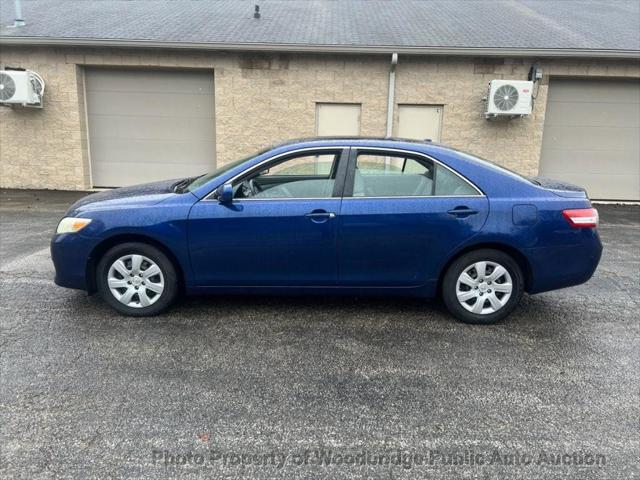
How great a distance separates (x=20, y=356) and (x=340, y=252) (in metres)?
2.45

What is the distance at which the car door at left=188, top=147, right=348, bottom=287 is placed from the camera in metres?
4.06

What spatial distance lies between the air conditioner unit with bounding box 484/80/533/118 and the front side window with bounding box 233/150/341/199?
711 cm

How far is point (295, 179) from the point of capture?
4336 mm

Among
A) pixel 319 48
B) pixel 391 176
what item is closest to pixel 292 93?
pixel 319 48

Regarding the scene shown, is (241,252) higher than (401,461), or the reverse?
(241,252)

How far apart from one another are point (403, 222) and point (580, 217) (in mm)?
1464

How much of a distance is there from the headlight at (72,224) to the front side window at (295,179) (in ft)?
4.12

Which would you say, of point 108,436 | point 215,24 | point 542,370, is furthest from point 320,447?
point 215,24

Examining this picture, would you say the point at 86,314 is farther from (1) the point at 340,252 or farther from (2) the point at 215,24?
(2) the point at 215,24

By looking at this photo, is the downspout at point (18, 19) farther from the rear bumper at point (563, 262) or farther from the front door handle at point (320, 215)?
the rear bumper at point (563, 262)

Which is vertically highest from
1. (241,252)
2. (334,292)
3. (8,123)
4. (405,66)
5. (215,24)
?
(215,24)

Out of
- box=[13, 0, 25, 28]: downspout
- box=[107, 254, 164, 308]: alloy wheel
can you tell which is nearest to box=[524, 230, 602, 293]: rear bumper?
box=[107, 254, 164, 308]: alloy wheel

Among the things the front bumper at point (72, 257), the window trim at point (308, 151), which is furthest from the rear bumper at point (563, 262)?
the front bumper at point (72, 257)

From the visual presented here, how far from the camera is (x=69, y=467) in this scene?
2393 mm
